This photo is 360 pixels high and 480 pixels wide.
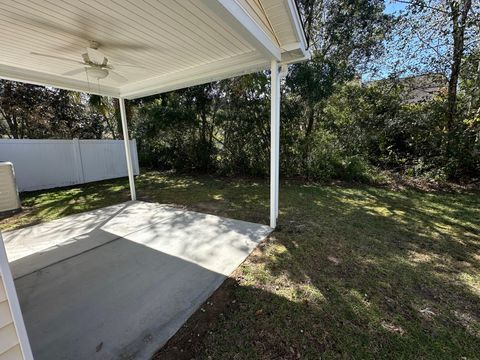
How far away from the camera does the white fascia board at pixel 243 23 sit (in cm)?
180

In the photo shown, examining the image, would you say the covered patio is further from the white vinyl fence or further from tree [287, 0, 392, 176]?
the white vinyl fence

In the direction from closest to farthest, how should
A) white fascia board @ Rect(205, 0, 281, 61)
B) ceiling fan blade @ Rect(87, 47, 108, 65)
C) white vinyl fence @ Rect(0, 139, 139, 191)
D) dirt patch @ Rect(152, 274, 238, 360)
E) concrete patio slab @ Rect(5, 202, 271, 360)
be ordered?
1. dirt patch @ Rect(152, 274, 238, 360)
2. concrete patio slab @ Rect(5, 202, 271, 360)
3. white fascia board @ Rect(205, 0, 281, 61)
4. ceiling fan blade @ Rect(87, 47, 108, 65)
5. white vinyl fence @ Rect(0, 139, 139, 191)

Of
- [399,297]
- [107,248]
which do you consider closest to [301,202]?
[399,297]

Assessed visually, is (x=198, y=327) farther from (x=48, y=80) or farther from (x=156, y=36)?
(x=48, y=80)

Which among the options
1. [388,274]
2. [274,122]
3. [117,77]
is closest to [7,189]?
[117,77]

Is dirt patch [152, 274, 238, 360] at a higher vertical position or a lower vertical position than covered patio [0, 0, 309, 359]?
lower

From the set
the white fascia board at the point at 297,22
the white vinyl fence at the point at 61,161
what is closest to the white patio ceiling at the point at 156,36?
the white fascia board at the point at 297,22

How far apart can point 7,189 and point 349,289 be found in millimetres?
6239

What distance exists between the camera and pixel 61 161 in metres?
6.87

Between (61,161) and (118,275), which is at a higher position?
(61,161)

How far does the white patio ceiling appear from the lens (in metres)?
2.14

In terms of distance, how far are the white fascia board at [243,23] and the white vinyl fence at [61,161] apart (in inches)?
280

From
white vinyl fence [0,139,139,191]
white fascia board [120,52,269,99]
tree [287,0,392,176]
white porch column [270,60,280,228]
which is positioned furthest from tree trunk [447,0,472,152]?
white vinyl fence [0,139,139,191]

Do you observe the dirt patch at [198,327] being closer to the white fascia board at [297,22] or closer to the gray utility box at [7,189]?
the white fascia board at [297,22]
